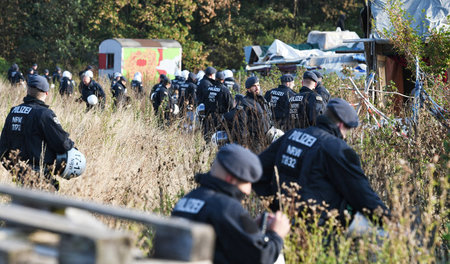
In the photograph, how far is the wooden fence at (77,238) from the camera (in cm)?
224

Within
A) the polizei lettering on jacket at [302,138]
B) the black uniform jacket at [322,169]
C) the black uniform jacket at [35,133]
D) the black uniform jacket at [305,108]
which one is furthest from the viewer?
the black uniform jacket at [305,108]

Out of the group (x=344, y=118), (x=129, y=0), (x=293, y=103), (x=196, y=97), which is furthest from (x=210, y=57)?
(x=344, y=118)

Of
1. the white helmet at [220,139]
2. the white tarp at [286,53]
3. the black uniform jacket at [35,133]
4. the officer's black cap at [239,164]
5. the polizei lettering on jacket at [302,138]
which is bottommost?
the white tarp at [286,53]

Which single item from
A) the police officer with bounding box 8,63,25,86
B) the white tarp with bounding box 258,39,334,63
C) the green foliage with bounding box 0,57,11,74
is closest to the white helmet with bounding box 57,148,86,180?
the police officer with bounding box 8,63,25,86

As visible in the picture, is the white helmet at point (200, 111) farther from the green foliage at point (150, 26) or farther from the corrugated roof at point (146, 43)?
the green foliage at point (150, 26)

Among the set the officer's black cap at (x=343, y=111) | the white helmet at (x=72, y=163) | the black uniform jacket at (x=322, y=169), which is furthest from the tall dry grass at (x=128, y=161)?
the officer's black cap at (x=343, y=111)

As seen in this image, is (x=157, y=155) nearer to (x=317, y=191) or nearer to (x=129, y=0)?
(x=317, y=191)

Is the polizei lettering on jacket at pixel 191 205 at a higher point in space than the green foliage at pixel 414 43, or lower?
lower

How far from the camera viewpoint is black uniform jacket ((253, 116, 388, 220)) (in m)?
4.80

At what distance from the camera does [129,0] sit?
36.2m

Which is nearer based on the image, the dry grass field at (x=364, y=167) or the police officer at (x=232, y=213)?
the police officer at (x=232, y=213)

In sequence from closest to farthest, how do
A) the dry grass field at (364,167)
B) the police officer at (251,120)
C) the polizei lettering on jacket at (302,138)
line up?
the dry grass field at (364,167) < the polizei lettering on jacket at (302,138) < the police officer at (251,120)

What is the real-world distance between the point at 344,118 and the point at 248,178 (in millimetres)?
1585

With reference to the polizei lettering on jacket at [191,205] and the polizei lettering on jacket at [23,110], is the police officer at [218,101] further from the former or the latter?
the polizei lettering on jacket at [191,205]
